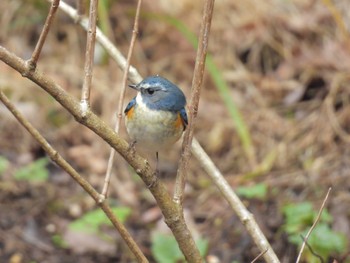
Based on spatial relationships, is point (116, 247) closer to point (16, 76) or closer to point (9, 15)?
point (16, 76)

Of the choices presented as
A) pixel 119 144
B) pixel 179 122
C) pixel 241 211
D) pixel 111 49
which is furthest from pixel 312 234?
pixel 119 144

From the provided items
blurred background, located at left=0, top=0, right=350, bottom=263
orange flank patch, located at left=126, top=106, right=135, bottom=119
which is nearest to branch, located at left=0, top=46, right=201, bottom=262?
orange flank patch, located at left=126, top=106, right=135, bottom=119

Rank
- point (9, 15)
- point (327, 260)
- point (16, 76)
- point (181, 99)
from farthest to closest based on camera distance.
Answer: point (9, 15) → point (16, 76) → point (327, 260) → point (181, 99)

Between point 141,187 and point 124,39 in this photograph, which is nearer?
point 141,187

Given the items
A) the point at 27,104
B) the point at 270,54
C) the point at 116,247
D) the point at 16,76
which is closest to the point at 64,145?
the point at 27,104

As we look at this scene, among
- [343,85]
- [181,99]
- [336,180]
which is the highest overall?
[343,85]

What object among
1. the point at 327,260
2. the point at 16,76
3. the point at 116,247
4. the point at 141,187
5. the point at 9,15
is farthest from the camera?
the point at 9,15

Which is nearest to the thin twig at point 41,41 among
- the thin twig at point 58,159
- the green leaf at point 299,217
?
the thin twig at point 58,159

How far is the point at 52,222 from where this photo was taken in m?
4.92

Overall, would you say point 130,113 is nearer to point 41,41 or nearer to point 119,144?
point 119,144

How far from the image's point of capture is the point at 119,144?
210 cm

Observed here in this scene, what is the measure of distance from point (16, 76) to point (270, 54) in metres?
2.52

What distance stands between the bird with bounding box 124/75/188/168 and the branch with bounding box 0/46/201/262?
1.62 feet

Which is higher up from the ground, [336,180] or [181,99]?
[336,180]
